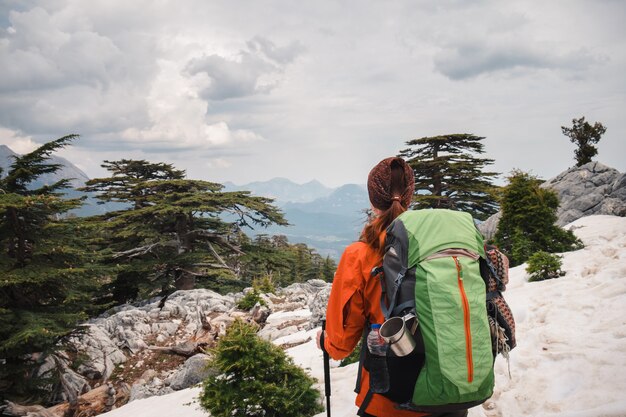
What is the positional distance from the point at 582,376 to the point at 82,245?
1168cm

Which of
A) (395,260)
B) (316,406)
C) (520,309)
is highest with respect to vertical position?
(395,260)

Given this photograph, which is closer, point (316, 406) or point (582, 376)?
point (582, 376)

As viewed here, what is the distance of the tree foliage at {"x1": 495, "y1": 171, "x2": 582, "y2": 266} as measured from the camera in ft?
39.4

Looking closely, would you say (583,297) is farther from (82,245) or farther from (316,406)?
(82,245)

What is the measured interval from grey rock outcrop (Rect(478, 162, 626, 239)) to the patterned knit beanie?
1857 cm

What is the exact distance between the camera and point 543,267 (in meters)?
8.41

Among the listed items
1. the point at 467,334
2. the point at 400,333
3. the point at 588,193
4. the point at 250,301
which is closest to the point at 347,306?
the point at 400,333

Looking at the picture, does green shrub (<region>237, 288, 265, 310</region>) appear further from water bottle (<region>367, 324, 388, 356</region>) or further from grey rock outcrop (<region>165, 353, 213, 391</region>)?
water bottle (<region>367, 324, 388, 356</region>)

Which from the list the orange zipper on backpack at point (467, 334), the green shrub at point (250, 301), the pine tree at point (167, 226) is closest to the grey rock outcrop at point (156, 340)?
the green shrub at point (250, 301)

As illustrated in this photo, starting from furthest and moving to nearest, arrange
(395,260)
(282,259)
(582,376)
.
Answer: (282,259) < (582,376) < (395,260)

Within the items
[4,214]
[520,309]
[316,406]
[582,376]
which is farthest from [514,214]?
[4,214]

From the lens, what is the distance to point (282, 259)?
67.2ft

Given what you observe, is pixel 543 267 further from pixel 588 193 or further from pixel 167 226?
pixel 167 226

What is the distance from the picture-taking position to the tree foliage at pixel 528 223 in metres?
12.0
